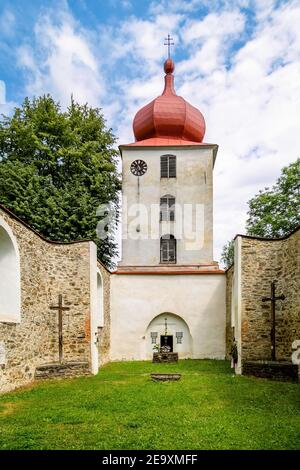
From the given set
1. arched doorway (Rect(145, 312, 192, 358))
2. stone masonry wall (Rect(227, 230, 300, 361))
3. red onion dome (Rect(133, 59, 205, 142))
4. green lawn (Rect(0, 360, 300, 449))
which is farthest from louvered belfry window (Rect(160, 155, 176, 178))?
green lawn (Rect(0, 360, 300, 449))

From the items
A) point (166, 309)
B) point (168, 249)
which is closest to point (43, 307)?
point (166, 309)

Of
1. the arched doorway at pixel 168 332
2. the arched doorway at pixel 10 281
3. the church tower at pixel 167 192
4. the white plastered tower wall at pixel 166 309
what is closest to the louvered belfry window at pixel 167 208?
the church tower at pixel 167 192

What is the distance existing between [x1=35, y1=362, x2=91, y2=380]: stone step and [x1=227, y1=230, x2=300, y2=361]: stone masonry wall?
16.0 feet

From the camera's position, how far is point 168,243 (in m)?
21.6

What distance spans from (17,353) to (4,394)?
1104 mm

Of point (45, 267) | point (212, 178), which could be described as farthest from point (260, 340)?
point (212, 178)

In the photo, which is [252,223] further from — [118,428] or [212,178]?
[118,428]

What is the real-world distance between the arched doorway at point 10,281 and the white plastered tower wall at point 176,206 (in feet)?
37.3

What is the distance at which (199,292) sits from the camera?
18594 millimetres

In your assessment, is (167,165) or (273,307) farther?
(167,165)

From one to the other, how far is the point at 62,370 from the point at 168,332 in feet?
26.0

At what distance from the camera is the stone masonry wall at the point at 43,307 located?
9602 mm

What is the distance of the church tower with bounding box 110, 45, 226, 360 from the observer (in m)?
18.4

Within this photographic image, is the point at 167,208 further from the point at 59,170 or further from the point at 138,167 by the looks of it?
the point at 59,170
